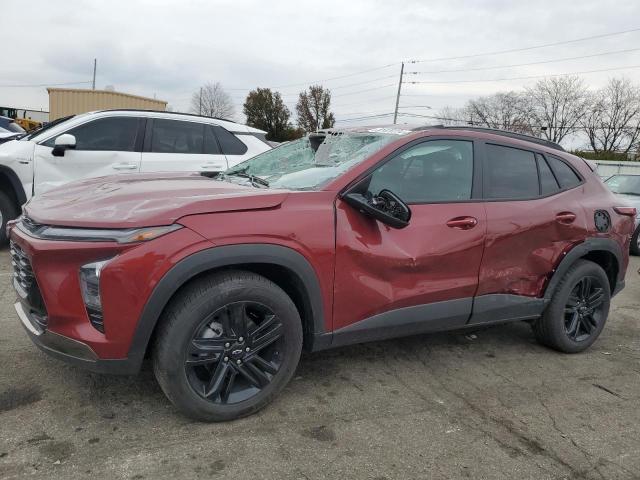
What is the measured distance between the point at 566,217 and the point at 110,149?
5.27 metres

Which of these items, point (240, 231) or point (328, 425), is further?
point (328, 425)

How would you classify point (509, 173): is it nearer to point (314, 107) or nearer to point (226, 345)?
point (226, 345)

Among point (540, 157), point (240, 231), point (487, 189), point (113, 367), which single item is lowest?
point (113, 367)

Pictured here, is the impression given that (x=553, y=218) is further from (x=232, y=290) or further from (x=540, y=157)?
(x=232, y=290)

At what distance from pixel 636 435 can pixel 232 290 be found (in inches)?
96.3

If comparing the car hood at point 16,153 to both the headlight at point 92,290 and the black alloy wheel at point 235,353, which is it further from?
the black alloy wheel at point 235,353

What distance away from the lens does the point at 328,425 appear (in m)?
2.86

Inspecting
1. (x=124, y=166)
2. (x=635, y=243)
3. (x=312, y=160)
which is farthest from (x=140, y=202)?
(x=635, y=243)

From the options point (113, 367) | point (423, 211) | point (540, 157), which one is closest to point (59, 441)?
point (113, 367)

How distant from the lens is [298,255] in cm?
279

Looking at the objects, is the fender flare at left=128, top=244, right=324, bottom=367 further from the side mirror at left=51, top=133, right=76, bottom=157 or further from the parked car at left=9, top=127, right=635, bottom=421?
the side mirror at left=51, top=133, right=76, bottom=157

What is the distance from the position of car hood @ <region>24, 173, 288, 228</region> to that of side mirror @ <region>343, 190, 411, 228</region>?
412mm

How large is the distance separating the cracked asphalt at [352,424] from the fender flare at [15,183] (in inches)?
109

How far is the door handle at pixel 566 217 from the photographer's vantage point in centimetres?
386
